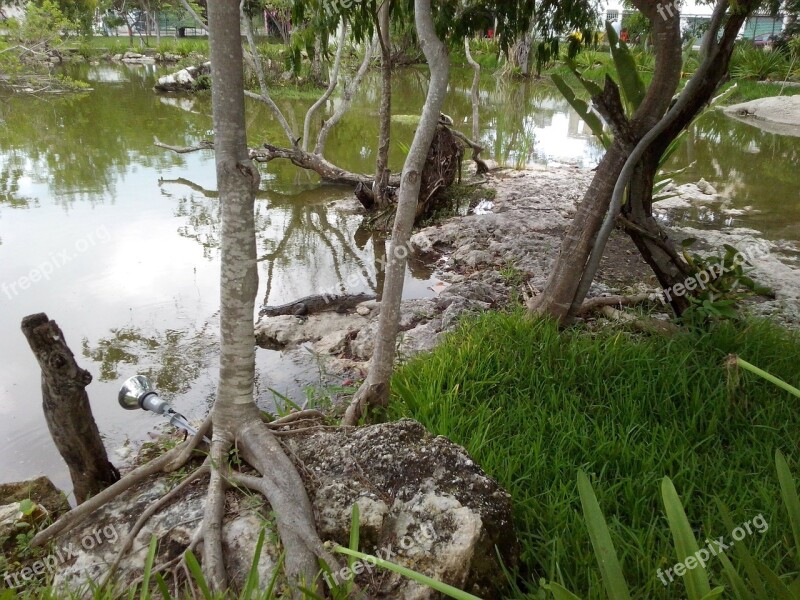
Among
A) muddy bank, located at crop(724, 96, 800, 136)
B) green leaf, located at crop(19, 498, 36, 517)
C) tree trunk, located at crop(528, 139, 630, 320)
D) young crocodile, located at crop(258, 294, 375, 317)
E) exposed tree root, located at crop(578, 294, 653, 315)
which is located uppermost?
muddy bank, located at crop(724, 96, 800, 136)

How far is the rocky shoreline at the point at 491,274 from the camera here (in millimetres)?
4082

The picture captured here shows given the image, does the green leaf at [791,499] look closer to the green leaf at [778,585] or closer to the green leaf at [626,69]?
the green leaf at [778,585]

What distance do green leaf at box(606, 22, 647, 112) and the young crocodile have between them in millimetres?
2621

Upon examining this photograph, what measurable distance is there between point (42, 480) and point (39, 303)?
271 centimetres

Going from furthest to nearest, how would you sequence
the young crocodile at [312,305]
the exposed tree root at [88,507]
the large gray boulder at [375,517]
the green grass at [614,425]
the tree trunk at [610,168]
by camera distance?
the young crocodile at [312,305], the tree trunk at [610,168], the exposed tree root at [88,507], the green grass at [614,425], the large gray boulder at [375,517]

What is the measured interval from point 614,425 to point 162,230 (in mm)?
5633

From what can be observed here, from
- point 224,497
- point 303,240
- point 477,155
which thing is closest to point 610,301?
point 224,497

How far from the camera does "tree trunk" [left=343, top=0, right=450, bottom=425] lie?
2471 mm

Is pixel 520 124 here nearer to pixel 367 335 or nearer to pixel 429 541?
pixel 367 335

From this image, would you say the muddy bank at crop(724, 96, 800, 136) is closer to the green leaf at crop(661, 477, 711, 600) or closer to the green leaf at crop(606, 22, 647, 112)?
the green leaf at crop(606, 22, 647, 112)

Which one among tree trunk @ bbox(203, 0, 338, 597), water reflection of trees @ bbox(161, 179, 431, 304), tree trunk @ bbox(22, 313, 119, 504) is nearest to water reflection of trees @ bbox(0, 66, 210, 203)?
water reflection of trees @ bbox(161, 179, 431, 304)

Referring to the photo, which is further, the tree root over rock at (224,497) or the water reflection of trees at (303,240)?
the water reflection of trees at (303,240)

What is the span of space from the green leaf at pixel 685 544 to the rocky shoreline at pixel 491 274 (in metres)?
2.18

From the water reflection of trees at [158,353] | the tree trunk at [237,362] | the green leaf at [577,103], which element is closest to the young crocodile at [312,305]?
the water reflection of trees at [158,353]
